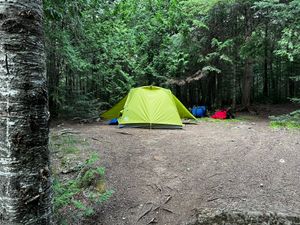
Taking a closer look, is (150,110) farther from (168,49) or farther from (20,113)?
(168,49)

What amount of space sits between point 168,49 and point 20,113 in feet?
40.6

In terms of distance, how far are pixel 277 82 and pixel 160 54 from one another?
9831 mm

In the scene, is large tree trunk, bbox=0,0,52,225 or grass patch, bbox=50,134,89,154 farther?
grass patch, bbox=50,134,89,154

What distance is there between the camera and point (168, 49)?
504 inches

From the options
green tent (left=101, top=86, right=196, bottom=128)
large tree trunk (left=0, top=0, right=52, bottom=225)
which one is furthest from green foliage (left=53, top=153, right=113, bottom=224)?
green tent (left=101, top=86, right=196, bottom=128)

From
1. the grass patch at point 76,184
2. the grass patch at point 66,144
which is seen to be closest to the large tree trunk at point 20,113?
the grass patch at point 76,184

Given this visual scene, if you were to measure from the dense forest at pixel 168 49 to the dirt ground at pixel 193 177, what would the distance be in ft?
8.07

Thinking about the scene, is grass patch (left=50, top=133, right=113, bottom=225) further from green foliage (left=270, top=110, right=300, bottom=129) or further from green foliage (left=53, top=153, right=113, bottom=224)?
green foliage (left=270, top=110, right=300, bottom=129)

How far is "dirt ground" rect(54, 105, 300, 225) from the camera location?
2.66 meters

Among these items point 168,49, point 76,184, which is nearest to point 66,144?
point 76,184

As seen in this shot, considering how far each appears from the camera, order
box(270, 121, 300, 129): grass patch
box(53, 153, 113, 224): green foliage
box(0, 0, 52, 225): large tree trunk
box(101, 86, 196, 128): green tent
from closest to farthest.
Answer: box(0, 0, 52, 225): large tree trunk
box(53, 153, 113, 224): green foliage
box(270, 121, 300, 129): grass patch
box(101, 86, 196, 128): green tent

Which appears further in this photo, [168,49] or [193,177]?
[168,49]

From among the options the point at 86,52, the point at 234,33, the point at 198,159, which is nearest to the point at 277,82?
the point at 234,33

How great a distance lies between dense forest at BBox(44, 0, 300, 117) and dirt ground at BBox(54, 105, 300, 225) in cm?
246
